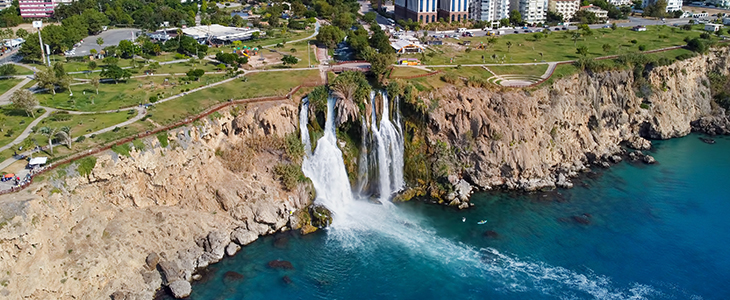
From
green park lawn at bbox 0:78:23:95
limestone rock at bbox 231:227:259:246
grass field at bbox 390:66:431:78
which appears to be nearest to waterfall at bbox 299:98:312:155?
limestone rock at bbox 231:227:259:246

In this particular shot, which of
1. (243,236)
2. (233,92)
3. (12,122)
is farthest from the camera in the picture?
(233,92)

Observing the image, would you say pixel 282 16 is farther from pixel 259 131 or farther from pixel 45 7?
pixel 259 131

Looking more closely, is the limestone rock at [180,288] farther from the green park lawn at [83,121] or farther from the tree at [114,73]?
the tree at [114,73]

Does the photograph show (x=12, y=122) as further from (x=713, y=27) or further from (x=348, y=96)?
(x=713, y=27)

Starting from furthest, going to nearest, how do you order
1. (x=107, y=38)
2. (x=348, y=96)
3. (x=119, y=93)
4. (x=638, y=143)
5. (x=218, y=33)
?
(x=107, y=38), (x=218, y=33), (x=638, y=143), (x=119, y=93), (x=348, y=96)

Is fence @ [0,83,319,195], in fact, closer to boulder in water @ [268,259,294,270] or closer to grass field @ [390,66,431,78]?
grass field @ [390,66,431,78]

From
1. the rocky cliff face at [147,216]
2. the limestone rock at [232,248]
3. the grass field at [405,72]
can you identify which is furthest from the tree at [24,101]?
the grass field at [405,72]

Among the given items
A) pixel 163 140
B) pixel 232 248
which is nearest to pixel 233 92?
pixel 163 140
